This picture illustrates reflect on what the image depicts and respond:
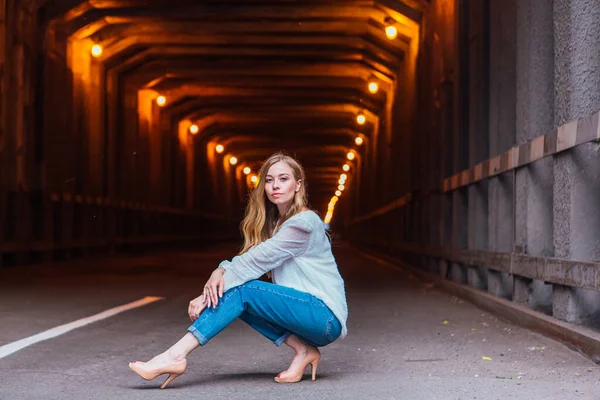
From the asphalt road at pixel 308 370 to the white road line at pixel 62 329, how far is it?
10 centimetres

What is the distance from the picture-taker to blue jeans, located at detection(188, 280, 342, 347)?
191 inches

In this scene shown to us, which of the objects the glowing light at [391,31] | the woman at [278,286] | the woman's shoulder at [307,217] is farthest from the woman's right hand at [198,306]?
the glowing light at [391,31]

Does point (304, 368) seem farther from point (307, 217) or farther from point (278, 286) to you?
point (307, 217)

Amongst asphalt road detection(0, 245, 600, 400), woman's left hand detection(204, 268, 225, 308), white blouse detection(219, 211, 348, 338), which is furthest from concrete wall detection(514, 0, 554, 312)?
woman's left hand detection(204, 268, 225, 308)

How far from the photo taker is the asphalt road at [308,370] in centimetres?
500

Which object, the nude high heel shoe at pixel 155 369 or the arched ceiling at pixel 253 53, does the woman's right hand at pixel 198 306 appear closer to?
the nude high heel shoe at pixel 155 369

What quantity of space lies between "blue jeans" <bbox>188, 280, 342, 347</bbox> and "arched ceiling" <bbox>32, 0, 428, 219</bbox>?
42.4ft

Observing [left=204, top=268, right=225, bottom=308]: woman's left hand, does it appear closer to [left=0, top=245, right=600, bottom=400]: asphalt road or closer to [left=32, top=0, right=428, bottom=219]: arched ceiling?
[left=0, top=245, right=600, bottom=400]: asphalt road

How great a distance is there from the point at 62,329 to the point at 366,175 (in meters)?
32.5

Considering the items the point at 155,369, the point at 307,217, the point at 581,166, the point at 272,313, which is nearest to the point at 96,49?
the point at 581,166

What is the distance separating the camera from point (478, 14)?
12.1m

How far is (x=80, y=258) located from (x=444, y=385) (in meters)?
16.9

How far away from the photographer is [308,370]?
5.79 m

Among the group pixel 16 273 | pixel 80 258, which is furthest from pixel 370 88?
pixel 16 273
